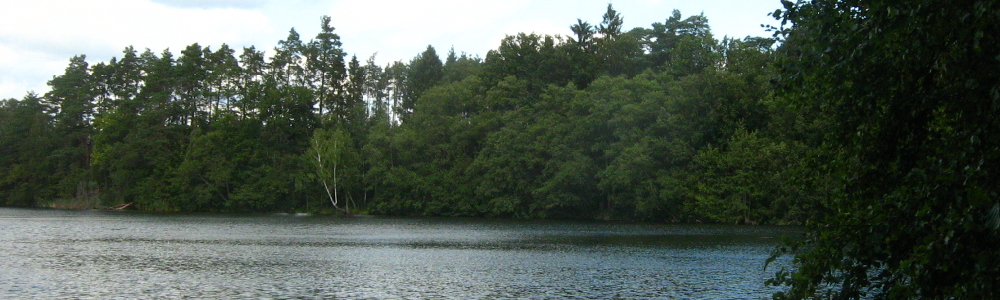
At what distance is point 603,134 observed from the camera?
7512cm

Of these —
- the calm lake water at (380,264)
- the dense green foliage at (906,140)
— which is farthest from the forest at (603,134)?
the calm lake water at (380,264)

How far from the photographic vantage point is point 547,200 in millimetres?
76750

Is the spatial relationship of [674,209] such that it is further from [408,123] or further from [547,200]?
[408,123]

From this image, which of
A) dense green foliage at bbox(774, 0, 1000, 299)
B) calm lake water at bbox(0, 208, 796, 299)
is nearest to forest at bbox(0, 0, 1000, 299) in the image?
dense green foliage at bbox(774, 0, 1000, 299)

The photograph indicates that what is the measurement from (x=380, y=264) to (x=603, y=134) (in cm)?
4501

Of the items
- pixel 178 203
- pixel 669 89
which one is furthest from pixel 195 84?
pixel 669 89

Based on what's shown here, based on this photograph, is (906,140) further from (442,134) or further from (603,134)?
(442,134)

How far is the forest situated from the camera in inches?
321

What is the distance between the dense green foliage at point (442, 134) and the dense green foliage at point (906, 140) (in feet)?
162

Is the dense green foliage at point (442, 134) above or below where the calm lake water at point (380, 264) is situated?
above

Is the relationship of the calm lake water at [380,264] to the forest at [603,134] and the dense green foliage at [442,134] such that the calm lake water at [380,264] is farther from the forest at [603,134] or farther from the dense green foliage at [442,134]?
the dense green foliage at [442,134]

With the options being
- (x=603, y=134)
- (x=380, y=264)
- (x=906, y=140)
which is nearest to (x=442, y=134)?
(x=603, y=134)

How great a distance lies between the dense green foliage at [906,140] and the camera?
24.4 ft

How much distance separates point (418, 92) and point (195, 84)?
30362mm
